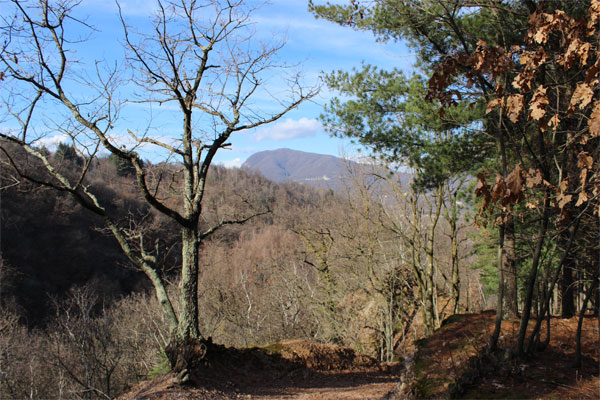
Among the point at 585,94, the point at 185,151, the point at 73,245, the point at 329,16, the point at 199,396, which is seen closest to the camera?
the point at 585,94

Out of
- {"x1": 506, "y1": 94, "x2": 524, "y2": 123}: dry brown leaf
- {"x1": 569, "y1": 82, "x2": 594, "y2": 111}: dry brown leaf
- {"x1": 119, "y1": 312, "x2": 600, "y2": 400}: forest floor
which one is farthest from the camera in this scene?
{"x1": 119, "y1": 312, "x2": 600, "y2": 400}: forest floor

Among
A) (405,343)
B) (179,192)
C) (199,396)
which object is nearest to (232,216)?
(179,192)

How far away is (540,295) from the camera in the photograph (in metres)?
4.41

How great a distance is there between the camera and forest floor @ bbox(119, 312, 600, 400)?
3.64m

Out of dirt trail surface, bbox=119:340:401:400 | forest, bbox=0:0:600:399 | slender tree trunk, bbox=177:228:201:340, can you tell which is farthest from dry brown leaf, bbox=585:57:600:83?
slender tree trunk, bbox=177:228:201:340

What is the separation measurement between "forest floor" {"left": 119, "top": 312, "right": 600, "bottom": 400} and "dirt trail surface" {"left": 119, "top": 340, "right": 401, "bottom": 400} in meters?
0.02

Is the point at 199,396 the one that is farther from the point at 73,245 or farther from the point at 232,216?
the point at 73,245

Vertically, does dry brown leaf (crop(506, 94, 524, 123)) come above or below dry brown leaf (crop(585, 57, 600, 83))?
below

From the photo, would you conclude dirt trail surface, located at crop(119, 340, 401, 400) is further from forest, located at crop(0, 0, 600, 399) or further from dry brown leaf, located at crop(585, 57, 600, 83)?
dry brown leaf, located at crop(585, 57, 600, 83)

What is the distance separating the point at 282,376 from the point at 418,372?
3.83 m

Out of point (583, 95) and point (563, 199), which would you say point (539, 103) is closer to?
point (583, 95)

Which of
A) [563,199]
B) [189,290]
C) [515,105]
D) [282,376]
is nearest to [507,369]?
[563,199]

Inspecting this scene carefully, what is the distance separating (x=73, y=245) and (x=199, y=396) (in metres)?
45.0

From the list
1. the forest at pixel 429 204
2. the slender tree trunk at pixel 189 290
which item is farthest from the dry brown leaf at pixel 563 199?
the slender tree trunk at pixel 189 290
